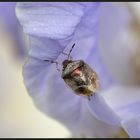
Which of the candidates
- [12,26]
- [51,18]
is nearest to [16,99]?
[12,26]

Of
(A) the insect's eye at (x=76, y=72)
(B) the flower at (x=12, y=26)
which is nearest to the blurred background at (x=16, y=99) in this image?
(B) the flower at (x=12, y=26)

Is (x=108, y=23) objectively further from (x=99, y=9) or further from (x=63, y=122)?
(x=63, y=122)

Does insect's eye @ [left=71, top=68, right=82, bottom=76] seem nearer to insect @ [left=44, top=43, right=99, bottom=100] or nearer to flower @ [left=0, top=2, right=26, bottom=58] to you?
insect @ [left=44, top=43, right=99, bottom=100]

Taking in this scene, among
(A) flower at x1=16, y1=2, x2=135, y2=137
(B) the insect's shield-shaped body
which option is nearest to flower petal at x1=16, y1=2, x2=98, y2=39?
(A) flower at x1=16, y1=2, x2=135, y2=137

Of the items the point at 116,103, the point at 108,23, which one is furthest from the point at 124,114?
the point at 108,23

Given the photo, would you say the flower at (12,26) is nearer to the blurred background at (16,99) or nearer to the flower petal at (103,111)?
the blurred background at (16,99)

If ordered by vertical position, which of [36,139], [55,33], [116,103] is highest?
[55,33]

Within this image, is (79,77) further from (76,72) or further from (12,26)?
(12,26)
